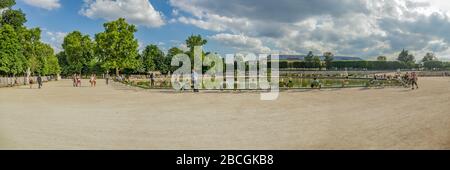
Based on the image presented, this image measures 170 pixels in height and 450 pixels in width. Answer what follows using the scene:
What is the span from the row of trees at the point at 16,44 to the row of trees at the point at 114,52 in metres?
9.83

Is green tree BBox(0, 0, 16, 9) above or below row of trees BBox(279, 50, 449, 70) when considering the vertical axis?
above

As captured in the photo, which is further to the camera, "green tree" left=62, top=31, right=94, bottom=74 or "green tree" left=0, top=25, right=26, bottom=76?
"green tree" left=62, top=31, right=94, bottom=74

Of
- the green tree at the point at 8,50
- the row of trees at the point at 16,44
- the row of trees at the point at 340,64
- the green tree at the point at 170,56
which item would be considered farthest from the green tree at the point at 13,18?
the row of trees at the point at 340,64

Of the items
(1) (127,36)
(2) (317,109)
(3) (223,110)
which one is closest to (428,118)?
(2) (317,109)

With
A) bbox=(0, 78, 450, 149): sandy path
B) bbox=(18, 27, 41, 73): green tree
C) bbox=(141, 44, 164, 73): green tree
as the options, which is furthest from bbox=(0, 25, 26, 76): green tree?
bbox=(141, 44, 164, 73): green tree

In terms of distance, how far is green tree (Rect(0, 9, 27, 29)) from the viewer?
148 ft

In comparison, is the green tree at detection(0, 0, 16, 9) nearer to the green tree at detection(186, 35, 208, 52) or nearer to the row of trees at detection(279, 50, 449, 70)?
the green tree at detection(186, 35, 208, 52)

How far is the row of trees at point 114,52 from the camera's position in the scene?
57125 millimetres

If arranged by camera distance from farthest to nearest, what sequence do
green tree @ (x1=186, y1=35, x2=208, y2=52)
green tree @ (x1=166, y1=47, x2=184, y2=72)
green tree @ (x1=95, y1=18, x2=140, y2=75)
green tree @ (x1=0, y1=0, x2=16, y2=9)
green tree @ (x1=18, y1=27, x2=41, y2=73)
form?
green tree @ (x1=166, y1=47, x2=184, y2=72) < green tree @ (x1=186, y1=35, x2=208, y2=52) < green tree @ (x1=95, y1=18, x2=140, y2=75) < green tree @ (x1=18, y1=27, x2=41, y2=73) < green tree @ (x1=0, y1=0, x2=16, y2=9)

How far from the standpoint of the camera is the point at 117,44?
57125 millimetres
